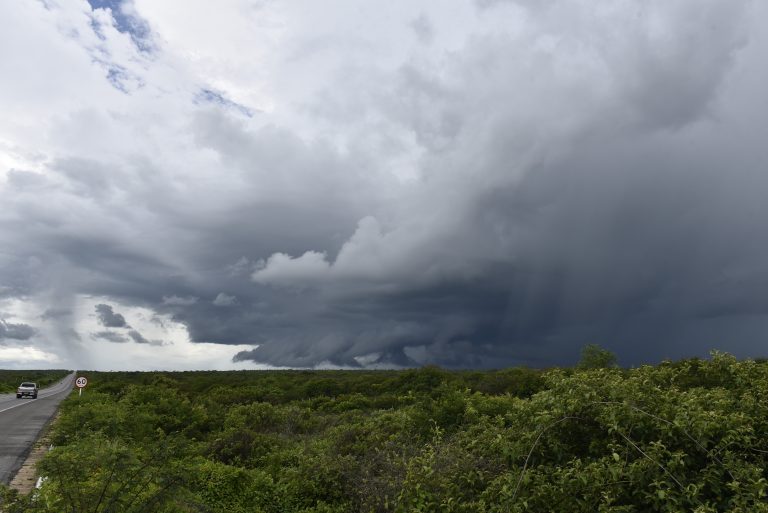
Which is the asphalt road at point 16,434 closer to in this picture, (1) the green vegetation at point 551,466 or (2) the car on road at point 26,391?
(1) the green vegetation at point 551,466

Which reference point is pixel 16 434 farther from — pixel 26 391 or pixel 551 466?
pixel 26 391

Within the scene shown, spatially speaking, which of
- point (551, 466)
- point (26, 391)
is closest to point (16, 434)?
Result: point (551, 466)

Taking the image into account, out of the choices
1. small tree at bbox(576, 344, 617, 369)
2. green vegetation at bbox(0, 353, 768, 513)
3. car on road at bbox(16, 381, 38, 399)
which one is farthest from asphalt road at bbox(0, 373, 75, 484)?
small tree at bbox(576, 344, 617, 369)

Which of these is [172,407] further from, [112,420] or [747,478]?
[747,478]

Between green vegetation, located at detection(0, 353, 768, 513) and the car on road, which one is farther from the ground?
the car on road

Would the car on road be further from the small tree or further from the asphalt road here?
the small tree

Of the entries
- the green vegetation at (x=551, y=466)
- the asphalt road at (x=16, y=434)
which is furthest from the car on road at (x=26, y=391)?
the green vegetation at (x=551, y=466)

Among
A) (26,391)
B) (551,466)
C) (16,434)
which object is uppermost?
(26,391)

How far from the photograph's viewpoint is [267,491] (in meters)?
13.6

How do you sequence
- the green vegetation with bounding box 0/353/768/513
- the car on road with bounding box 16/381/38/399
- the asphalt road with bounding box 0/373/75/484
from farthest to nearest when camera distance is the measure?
the car on road with bounding box 16/381/38/399, the asphalt road with bounding box 0/373/75/484, the green vegetation with bounding box 0/353/768/513

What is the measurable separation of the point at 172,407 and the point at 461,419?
17409mm

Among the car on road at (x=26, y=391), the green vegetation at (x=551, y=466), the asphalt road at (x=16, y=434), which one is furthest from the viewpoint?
the car on road at (x=26, y=391)

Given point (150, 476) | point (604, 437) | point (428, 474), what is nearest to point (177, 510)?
point (150, 476)

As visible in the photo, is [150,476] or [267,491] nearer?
[150,476]
